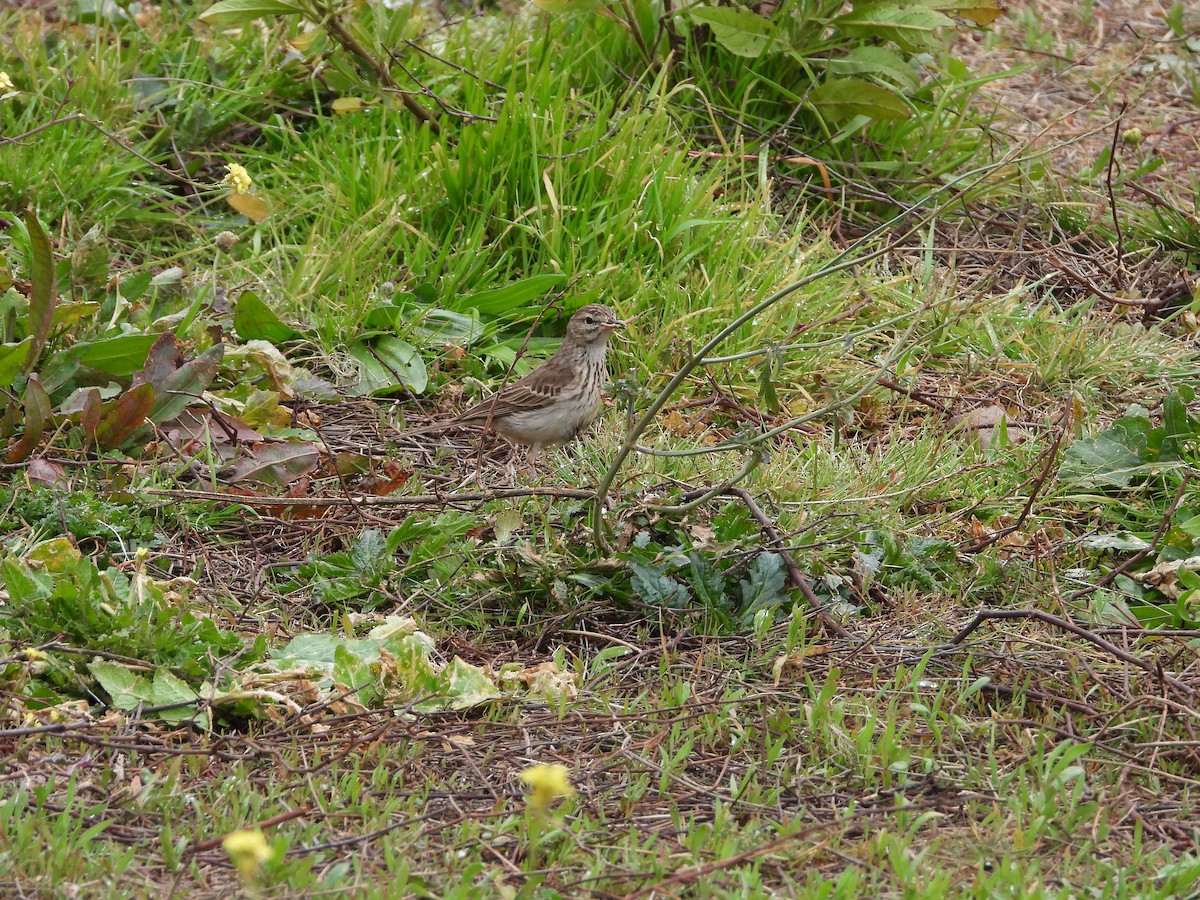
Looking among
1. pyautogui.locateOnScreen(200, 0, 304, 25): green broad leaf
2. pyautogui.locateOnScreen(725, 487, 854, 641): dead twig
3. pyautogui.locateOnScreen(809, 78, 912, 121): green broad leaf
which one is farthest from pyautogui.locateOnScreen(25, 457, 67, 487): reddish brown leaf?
pyautogui.locateOnScreen(809, 78, 912, 121): green broad leaf

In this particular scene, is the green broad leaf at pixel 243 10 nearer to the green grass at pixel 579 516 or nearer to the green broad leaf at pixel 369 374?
the green grass at pixel 579 516

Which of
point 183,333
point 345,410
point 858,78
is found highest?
point 858,78

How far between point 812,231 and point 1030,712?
11.2ft

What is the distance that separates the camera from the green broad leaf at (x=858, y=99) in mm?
6477

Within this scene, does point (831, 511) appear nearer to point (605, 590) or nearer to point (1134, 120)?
point (605, 590)

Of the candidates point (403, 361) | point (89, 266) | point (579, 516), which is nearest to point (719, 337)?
point (579, 516)

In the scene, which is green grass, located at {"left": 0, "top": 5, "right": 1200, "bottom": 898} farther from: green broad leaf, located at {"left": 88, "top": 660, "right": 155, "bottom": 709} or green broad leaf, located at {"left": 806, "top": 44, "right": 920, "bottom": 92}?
green broad leaf, located at {"left": 806, "top": 44, "right": 920, "bottom": 92}

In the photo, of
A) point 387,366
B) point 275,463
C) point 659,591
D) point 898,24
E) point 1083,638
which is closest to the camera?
point 1083,638

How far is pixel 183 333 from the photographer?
5254 mm

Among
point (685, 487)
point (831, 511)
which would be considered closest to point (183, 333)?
point (685, 487)

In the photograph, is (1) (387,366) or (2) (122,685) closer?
(2) (122,685)

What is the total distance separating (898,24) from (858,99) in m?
0.39

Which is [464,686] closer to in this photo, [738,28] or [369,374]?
[369,374]

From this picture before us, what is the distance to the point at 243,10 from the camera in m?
5.96
